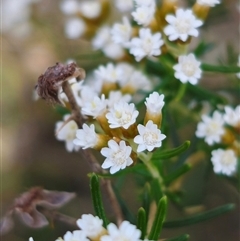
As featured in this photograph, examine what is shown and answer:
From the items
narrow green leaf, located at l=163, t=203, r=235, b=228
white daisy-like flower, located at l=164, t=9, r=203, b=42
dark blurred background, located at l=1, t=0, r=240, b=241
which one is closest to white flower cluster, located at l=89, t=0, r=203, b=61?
white daisy-like flower, located at l=164, t=9, r=203, b=42

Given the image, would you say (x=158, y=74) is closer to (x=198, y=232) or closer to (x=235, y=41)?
(x=198, y=232)

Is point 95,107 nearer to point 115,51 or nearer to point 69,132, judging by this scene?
point 69,132

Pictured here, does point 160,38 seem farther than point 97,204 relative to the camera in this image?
Yes

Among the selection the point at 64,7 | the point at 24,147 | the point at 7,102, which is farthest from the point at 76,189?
the point at 64,7

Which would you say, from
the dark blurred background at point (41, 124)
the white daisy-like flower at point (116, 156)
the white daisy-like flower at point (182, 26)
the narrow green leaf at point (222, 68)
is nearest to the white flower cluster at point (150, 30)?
the white daisy-like flower at point (182, 26)

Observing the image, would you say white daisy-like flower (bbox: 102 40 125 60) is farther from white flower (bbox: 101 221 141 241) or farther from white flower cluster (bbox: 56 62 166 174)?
white flower (bbox: 101 221 141 241)

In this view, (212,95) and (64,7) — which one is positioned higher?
(64,7)

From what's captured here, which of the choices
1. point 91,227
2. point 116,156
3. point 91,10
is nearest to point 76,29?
point 91,10
